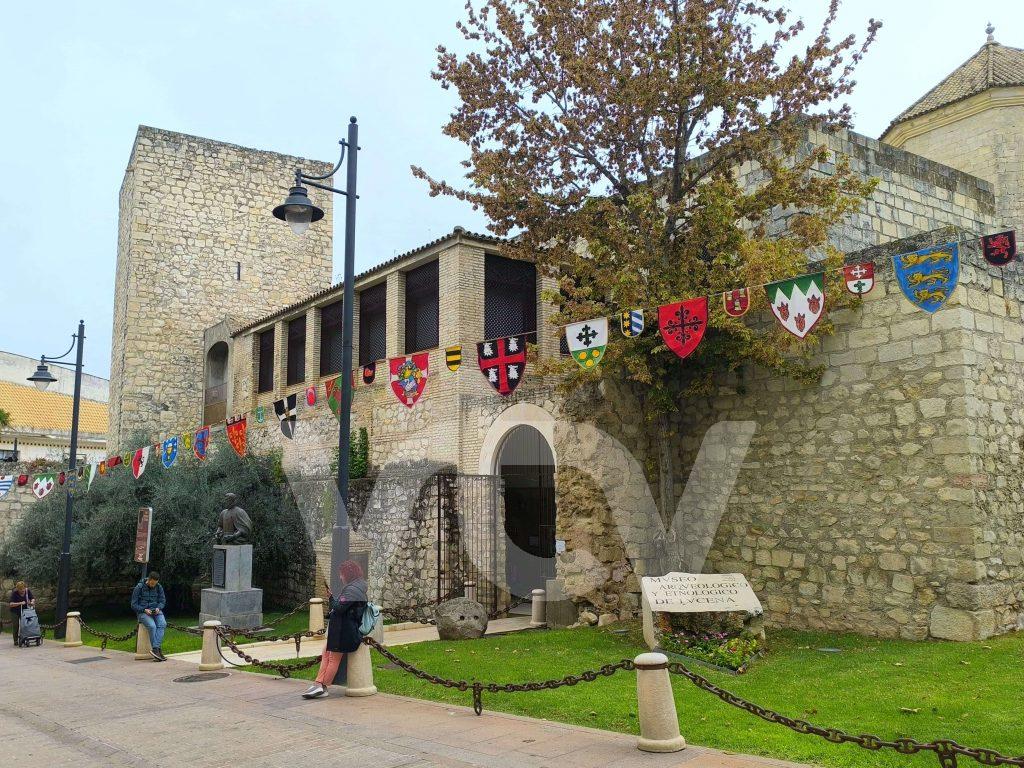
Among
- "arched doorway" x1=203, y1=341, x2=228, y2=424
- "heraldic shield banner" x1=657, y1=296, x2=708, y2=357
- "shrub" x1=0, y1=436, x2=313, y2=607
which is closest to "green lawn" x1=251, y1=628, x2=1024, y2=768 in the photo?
"heraldic shield banner" x1=657, y1=296, x2=708, y2=357

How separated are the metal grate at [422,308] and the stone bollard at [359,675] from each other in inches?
430

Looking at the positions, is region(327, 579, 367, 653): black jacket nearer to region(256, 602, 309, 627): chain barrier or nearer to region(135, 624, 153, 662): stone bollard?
region(256, 602, 309, 627): chain barrier

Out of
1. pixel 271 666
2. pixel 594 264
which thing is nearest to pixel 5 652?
pixel 271 666

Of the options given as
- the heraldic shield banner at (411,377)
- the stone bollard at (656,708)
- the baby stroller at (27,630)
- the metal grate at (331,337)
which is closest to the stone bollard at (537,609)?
the heraldic shield banner at (411,377)

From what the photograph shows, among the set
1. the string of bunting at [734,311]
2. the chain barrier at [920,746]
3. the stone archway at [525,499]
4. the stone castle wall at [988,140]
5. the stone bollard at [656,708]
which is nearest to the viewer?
the chain barrier at [920,746]

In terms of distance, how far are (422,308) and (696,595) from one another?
11409 millimetres

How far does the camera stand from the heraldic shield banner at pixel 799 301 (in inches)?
344

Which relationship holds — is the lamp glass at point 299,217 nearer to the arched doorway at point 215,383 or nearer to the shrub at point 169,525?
the shrub at point 169,525

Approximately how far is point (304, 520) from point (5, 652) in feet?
21.1

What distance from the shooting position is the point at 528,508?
56.9ft

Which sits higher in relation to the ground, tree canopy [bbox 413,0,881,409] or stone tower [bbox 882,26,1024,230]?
stone tower [bbox 882,26,1024,230]

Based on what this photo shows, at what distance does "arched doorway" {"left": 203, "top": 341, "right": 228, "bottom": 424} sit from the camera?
27.6 metres

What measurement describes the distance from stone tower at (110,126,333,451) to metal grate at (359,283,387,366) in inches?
328

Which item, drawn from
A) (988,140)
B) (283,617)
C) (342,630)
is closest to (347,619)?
(342,630)
